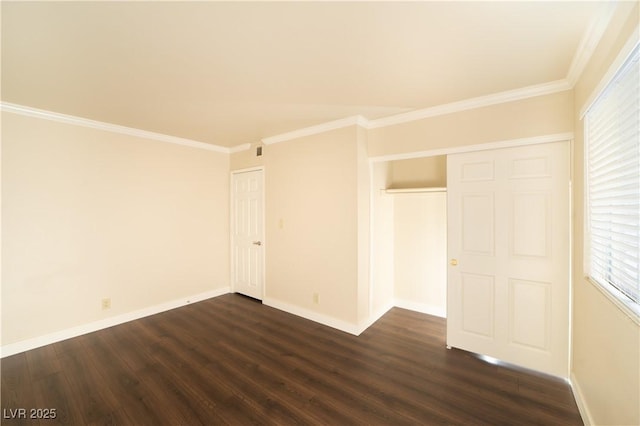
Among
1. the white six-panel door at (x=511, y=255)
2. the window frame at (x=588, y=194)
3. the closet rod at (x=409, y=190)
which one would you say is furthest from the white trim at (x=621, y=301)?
the closet rod at (x=409, y=190)

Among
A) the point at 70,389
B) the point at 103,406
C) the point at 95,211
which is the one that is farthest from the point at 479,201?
the point at 95,211

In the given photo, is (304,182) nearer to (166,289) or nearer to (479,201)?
(479,201)

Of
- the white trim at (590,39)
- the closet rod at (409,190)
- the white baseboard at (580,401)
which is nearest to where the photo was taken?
the white trim at (590,39)

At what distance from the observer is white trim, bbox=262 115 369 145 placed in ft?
10.1

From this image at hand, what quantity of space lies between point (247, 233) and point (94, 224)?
1.97m

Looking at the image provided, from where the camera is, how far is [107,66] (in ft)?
6.56

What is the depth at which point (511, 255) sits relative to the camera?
2449 millimetres

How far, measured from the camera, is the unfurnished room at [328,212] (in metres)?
1.54

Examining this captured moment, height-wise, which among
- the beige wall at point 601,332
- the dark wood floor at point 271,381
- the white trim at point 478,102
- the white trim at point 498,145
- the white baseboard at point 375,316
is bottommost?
the dark wood floor at point 271,381

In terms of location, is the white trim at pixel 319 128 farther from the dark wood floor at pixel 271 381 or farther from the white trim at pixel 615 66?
the dark wood floor at pixel 271 381

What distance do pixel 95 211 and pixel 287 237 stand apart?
2.39m

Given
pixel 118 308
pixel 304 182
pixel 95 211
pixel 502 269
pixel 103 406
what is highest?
pixel 304 182

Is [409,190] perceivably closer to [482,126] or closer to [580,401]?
[482,126]

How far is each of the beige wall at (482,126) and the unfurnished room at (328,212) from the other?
0.06 feet
